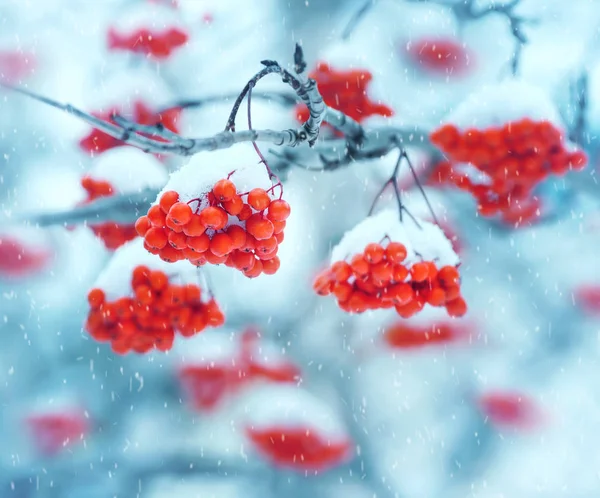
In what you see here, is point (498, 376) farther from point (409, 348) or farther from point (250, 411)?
point (250, 411)

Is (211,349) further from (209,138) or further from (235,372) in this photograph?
(209,138)

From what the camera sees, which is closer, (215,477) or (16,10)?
(16,10)

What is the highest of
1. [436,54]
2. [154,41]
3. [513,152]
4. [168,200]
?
[436,54]

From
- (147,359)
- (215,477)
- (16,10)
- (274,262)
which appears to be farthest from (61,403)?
(274,262)

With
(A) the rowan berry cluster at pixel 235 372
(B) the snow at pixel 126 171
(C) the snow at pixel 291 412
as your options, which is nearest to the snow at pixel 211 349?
(A) the rowan berry cluster at pixel 235 372

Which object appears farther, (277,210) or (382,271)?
(382,271)

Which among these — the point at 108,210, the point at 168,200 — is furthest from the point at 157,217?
the point at 108,210

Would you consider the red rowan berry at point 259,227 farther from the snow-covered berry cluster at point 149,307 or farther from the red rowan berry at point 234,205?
the snow-covered berry cluster at point 149,307
